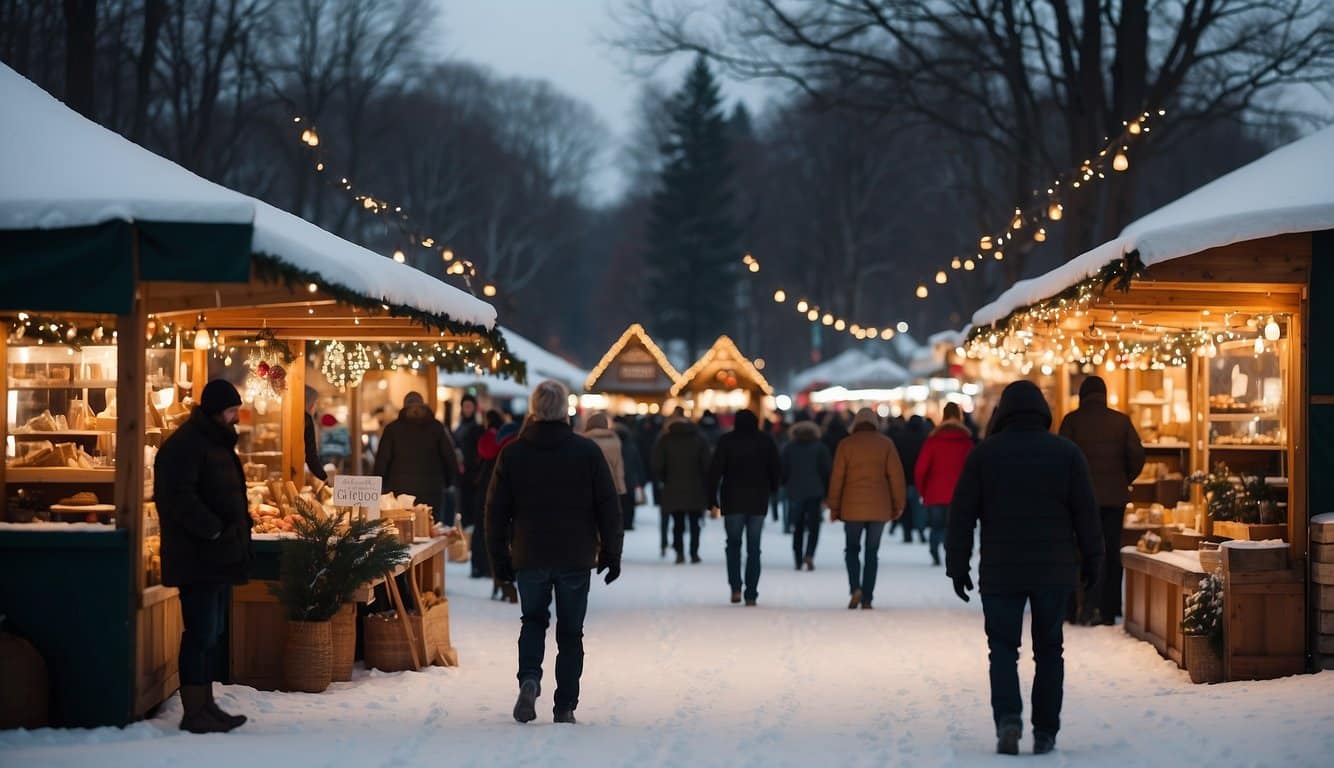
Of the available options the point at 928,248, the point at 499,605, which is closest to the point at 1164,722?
the point at 499,605

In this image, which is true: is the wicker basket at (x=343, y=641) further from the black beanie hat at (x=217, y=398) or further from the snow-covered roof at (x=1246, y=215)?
the snow-covered roof at (x=1246, y=215)

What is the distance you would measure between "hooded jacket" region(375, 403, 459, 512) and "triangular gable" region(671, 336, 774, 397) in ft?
60.0

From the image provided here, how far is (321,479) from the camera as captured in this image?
1612 centimetres

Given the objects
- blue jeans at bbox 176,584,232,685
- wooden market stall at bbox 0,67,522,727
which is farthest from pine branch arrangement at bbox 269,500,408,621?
blue jeans at bbox 176,584,232,685

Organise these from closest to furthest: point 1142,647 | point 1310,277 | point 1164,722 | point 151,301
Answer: point 1164,722, point 151,301, point 1310,277, point 1142,647

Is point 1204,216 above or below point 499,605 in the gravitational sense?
above

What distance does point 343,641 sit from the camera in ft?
37.7

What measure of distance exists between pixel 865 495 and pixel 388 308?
630 centimetres

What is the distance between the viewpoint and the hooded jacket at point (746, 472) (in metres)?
17.1

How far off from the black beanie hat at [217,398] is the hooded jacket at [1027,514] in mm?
3677

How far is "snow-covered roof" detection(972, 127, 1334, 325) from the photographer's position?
1112cm

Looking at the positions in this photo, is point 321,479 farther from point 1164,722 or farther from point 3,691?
point 1164,722

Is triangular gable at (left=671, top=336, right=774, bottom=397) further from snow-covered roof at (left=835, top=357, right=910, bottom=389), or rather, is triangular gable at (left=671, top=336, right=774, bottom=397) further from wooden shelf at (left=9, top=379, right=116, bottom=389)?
wooden shelf at (left=9, top=379, right=116, bottom=389)

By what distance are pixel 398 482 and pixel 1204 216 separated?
7.75m
